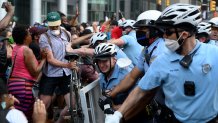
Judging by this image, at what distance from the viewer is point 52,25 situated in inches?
336

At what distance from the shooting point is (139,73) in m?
5.48

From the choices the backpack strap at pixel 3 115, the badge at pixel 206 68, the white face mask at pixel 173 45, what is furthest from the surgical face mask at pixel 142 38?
the backpack strap at pixel 3 115

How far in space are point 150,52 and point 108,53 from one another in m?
0.89

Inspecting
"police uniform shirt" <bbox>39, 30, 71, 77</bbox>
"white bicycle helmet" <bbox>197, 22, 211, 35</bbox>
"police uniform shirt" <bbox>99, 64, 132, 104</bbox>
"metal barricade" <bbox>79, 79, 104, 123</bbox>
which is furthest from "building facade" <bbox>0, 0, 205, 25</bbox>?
"police uniform shirt" <bbox>99, 64, 132, 104</bbox>

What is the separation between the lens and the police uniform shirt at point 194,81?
4.17 meters

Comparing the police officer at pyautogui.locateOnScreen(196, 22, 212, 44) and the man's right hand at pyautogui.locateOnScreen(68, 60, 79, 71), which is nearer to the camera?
the man's right hand at pyautogui.locateOnScreen(68, 60, 79, 71)

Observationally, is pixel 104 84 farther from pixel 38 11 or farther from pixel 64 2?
pixel 64 2

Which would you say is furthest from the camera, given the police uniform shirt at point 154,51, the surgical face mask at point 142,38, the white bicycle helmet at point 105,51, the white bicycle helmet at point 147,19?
the white bicycle helmet at point 105,51

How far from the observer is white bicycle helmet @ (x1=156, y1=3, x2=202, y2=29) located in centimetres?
430

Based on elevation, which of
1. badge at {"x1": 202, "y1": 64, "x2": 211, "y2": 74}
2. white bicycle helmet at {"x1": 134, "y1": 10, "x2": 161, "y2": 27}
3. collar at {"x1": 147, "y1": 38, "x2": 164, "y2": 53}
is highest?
white bicycle helmet at {"x1": 134, "y1": 10, "x2": 161, "y2": 27}

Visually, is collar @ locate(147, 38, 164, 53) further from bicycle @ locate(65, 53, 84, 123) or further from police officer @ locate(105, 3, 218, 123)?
bicycle @ locate(65, 53, 84, 123)

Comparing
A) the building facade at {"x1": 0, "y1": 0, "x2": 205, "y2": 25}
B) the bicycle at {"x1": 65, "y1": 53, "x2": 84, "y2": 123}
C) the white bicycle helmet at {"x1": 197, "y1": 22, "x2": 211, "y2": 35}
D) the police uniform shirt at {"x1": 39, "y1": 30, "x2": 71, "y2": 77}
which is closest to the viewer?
the bicycle at {"x1": 65, "y1": 53, "x2": 84, "y2": 123}

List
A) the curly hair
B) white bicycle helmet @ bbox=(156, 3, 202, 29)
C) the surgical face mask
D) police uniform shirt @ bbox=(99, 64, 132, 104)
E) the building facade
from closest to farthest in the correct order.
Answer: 1. white bicycle helmet @ bbox=(156, 3, 202, 29)
2. the surgical face mask
3. police uniform shirt @ bbox=(99, 64, 132, 104)
4. the curly hair
5. the building facade

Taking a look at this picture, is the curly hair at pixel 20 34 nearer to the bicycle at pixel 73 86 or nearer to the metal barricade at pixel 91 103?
the bicycle at pixel 73 86
